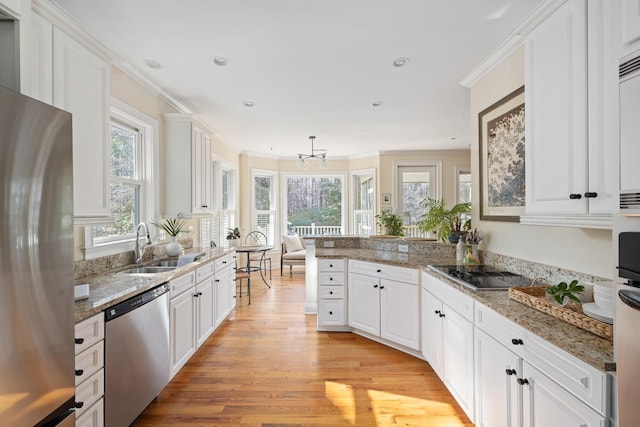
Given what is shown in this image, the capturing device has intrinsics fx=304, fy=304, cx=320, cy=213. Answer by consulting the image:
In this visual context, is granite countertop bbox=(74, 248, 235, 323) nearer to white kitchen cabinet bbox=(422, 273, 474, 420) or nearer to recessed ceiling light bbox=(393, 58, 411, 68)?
white kitchen cabinet bbox=(422, 273, 474, 420)

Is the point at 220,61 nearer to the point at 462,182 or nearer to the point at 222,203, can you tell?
the point at 222,203

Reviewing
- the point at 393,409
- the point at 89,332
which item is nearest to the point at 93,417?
the point at 89,332

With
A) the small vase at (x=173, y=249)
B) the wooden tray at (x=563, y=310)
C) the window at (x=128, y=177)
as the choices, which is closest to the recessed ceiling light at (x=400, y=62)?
the wooden tray at (x=563, y=310)

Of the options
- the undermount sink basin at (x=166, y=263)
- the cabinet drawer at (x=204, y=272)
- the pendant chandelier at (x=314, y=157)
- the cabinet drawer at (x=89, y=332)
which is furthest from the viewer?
the pendant chandelier at (x=314, y=157)

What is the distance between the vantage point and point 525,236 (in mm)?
2217

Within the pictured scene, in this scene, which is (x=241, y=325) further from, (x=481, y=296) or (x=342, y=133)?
(x=342, y=133)

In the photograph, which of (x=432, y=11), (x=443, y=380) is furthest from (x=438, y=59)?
(x=443, y=380)

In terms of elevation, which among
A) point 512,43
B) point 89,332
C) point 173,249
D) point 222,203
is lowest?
point 89,332

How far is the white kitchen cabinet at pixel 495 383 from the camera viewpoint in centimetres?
139

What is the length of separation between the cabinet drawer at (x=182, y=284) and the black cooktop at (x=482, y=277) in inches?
79.4

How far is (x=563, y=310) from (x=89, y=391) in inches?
87.4

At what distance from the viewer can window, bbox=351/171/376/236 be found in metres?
6.93

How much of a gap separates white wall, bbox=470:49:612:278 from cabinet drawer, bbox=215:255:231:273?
2658 mm

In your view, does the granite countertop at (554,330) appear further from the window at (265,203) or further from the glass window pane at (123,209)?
the window at (265,203)
